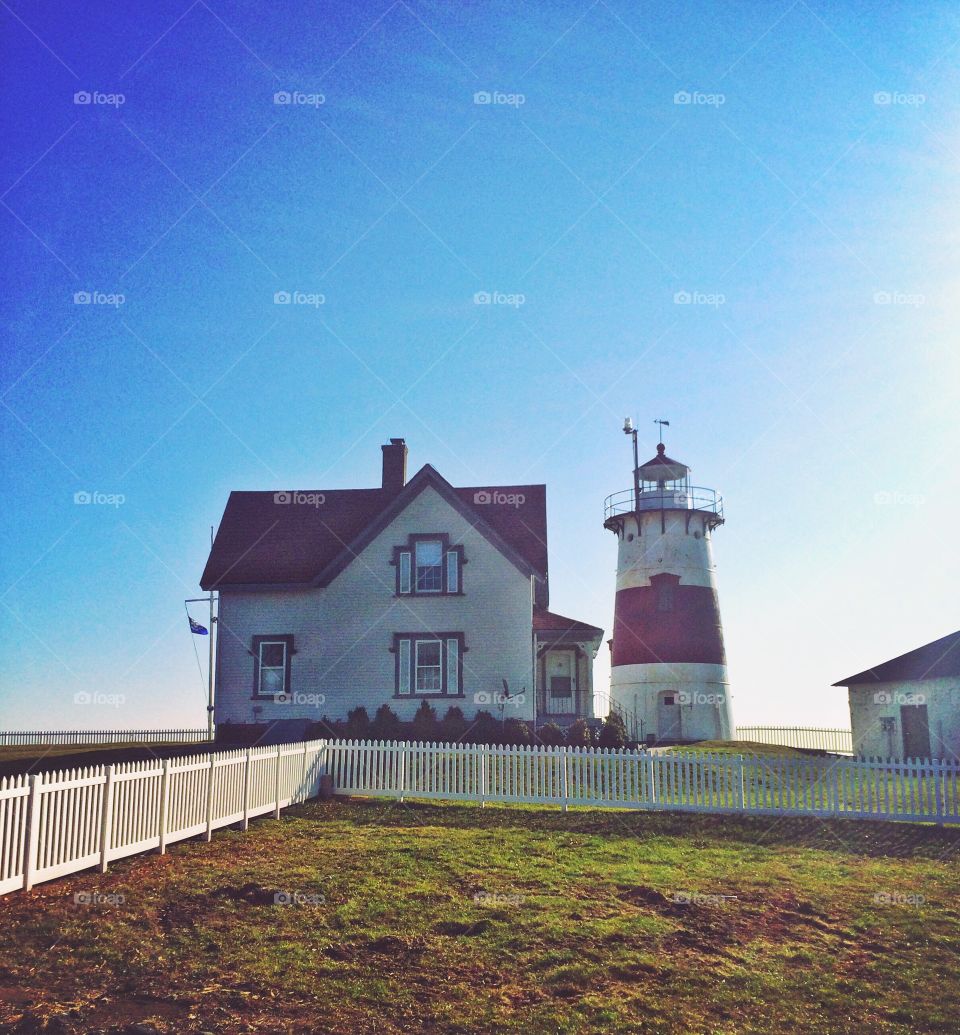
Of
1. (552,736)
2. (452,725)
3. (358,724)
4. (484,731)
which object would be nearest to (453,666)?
(452,725)

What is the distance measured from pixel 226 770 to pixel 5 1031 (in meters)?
7.85

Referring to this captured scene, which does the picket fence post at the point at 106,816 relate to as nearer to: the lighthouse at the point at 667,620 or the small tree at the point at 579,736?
the small tree at the point at 579,736

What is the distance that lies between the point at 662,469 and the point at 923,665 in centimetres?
1198

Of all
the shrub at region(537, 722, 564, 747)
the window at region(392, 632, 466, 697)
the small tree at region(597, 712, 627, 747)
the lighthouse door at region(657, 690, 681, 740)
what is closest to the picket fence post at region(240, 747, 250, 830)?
the shrub at region(537, 722, 564, 747)

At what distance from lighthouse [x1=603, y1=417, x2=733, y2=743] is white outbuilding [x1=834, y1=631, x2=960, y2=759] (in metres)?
4.99

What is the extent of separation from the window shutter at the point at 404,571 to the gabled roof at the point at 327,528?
1055 millimetres

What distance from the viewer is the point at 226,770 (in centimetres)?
1408

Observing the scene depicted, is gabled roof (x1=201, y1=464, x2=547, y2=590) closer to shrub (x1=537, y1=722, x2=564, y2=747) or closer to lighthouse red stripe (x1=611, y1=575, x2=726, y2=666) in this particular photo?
shrub (x1=537, y1=722, x2=564, y2=747)

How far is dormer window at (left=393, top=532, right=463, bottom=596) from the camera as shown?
26.1 meters

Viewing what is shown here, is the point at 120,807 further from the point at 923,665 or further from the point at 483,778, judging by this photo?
the point at 923,665

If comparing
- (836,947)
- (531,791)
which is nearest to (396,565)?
(531,791)

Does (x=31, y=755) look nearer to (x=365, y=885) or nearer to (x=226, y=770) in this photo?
(x=226, y=770)

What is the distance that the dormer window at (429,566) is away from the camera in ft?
85.7

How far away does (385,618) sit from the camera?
2611 cm
